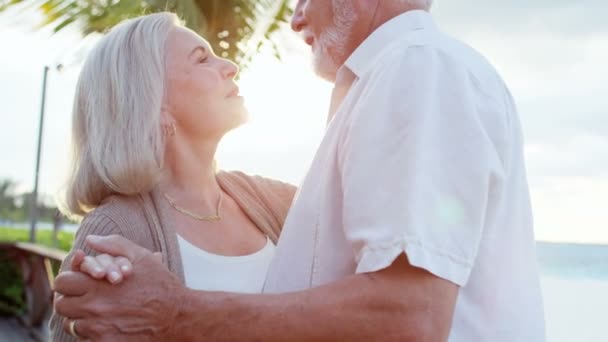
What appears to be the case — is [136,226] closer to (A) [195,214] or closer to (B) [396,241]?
(A) [195,214]

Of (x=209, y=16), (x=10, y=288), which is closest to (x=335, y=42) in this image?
Result: (x=209, y=16)

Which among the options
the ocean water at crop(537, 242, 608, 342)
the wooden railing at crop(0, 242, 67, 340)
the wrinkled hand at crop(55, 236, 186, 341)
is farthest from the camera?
the wooden railing at crop(0, 242, 67, 340)

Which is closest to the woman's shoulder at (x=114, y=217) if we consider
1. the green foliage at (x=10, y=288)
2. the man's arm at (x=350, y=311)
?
the man's arm at (x=350, y=311)

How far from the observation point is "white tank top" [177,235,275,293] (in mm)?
1928

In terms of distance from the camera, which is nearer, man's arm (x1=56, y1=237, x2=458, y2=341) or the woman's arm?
man's arm (x1=56, y1=237, x2=458, y2=341)

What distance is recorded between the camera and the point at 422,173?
1.04m

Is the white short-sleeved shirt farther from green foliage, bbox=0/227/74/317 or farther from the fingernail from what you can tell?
green foliage, bbox=0/227/74/317

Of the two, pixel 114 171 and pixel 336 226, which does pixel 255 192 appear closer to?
pixel 114 171

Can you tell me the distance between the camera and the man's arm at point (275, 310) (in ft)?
3.46

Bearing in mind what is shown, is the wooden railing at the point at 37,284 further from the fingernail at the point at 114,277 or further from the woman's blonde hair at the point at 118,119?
the fingernail at the point at 114,277

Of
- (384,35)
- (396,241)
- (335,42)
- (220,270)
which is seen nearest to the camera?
(396,241)

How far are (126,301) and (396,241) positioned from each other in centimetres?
48

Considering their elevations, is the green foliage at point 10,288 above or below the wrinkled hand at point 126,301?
below

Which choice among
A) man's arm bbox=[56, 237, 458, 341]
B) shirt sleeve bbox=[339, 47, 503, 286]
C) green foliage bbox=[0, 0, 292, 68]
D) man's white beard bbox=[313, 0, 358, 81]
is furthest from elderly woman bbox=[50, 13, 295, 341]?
green foliage bbox=[0, 0, 292, 68]
